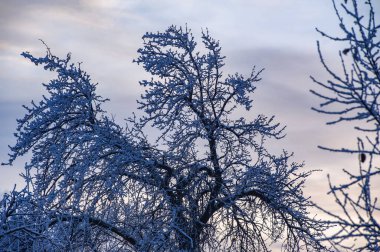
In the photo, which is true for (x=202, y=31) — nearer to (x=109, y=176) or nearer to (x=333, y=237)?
(x=109, y=176)

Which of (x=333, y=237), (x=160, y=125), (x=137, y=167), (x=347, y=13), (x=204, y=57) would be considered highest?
(x=204, y=57)

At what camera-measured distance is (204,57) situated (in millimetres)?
13188

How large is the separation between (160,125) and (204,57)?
1965 mm

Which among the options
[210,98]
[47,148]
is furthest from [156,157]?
[47,148]

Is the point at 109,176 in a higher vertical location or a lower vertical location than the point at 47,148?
lower

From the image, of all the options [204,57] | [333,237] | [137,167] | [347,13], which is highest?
[204,57]

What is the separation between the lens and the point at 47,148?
13.2 metres

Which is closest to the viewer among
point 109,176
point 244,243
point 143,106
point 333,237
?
point 333,237

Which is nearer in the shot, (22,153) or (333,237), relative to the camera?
(333,237)

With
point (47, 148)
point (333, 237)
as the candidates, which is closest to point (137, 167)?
point (47, 148)

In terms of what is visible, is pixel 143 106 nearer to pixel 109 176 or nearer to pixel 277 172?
pixel 109 176

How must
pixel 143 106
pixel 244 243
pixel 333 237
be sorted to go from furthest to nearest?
pixel 244 243
pixel 143 106
pixel 333 237

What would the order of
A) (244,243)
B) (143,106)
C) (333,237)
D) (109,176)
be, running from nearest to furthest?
(333,237) < (109,176) < (143,106) < (244,243)

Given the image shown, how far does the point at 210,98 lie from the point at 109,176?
3.06m
